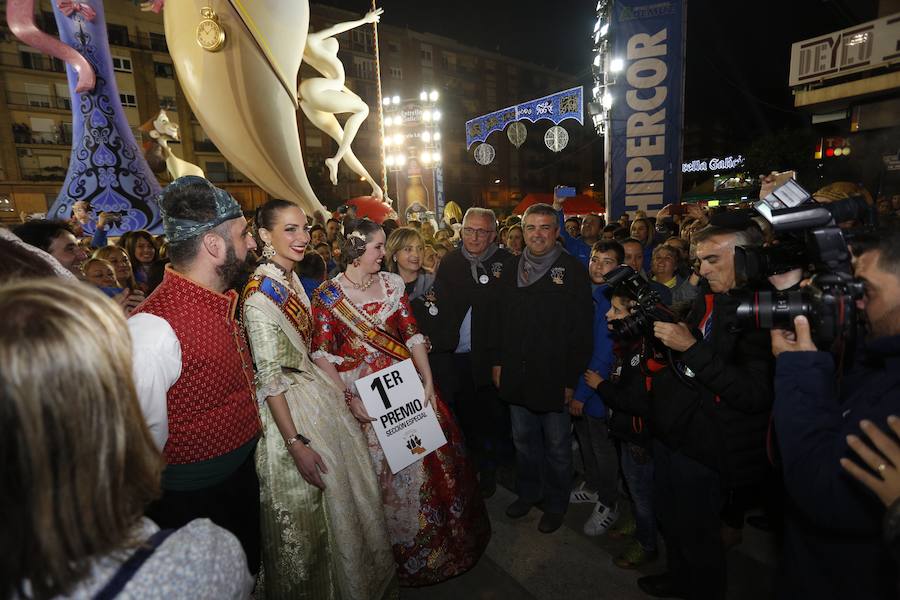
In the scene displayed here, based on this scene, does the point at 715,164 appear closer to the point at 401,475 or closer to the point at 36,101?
the point at 401,475

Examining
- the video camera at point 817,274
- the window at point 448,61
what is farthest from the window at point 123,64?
the video camera at point 817,274

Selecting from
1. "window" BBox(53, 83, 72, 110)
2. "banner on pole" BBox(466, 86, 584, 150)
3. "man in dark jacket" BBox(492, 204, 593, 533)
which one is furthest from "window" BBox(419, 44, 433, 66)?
"man in dark jacket" BBox(492, 204, 593, 533)

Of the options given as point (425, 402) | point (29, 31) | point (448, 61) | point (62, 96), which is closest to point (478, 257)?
point (425, 402)

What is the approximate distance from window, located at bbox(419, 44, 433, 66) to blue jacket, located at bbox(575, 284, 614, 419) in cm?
4429

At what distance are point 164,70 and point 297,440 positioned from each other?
39738mm

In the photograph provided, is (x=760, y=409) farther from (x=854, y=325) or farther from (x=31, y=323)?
(x=31, y=323)

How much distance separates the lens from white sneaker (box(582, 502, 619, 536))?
320 centimetres

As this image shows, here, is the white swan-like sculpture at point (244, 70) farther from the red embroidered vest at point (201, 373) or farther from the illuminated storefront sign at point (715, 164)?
the illuminated storefront sign at point (715, 164)

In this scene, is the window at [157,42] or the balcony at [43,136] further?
the window at [157,42]

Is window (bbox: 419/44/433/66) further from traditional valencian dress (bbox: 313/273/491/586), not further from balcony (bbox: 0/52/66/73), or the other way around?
traditional valencian dress (bbox: 313/273/491/586)

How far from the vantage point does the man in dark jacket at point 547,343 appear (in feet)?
10.3

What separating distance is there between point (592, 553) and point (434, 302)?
2.17 m

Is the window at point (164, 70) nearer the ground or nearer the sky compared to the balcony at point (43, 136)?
nearer the sky

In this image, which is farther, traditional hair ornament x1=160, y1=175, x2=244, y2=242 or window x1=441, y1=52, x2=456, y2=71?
window x1=441, y1=52, x2=456, y2=71
